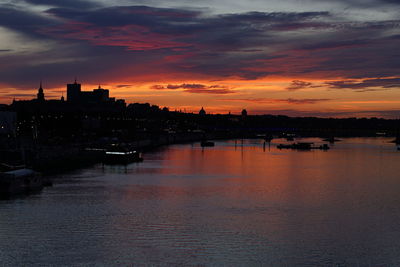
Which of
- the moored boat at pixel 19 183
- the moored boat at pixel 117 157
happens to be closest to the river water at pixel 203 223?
the moored boat at pixel 19 183

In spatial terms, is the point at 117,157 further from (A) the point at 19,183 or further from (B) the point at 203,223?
(B) the point at 203,223

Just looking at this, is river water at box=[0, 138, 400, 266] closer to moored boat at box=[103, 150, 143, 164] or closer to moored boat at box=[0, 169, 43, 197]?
moored boat at box=[0, 169, 43, 197]

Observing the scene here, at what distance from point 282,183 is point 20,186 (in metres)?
29.0

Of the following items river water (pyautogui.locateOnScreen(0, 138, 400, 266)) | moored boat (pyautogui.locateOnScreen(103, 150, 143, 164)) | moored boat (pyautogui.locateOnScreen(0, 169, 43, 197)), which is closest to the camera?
river water (pyautogui.locateOnScreen(0, 138, 400, 266))

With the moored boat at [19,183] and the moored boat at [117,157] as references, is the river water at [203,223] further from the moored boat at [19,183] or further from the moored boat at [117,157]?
the moored boat at [117,157]

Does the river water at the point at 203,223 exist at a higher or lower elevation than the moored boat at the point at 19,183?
lower

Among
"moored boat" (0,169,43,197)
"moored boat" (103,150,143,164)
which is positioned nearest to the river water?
"moored boat" (0,169,43,197)

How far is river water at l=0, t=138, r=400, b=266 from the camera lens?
32031 millimetres

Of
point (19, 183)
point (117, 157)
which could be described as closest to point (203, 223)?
point (19, 183)

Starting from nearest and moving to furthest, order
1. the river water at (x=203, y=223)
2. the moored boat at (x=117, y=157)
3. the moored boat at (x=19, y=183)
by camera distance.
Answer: the river water at (x=203, y=223) → the moored boat at (x=19, y=183) → the moored boat at (x=117, y=157)

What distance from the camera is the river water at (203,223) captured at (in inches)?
1261

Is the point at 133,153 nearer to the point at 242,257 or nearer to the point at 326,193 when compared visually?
the point at 326,193

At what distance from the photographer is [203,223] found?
41250mm

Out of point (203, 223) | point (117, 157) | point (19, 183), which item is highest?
point (19, 183)
